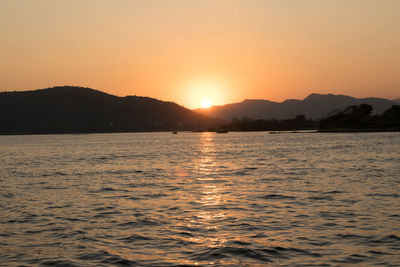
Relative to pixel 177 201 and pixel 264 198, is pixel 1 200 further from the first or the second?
pixel 264 198

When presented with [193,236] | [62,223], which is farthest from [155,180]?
[193,236]

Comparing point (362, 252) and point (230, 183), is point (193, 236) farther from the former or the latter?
point (230, 183)

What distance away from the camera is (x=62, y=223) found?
792 inches

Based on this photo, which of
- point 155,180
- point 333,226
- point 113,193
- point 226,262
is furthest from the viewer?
point 155,180

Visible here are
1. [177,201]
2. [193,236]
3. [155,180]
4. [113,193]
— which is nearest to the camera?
[193,236]

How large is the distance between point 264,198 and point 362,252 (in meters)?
12.1

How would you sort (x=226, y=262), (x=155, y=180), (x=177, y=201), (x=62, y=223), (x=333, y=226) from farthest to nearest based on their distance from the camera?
(x=155, y=180)
(x=177, y=201)
(x=62, y=223)
(x=333, y=226)
(x=226, y=262)

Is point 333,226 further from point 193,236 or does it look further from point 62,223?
point 62,223

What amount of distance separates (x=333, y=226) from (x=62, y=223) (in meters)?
12.5

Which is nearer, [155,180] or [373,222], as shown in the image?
[373,222]

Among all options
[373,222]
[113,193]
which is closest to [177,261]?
[373,222]

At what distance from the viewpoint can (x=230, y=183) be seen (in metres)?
35.4

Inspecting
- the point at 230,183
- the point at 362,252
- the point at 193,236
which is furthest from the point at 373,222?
the point at 230,183

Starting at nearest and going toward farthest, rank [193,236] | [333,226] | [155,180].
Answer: [193,236] → [333,226] → [155,180]
